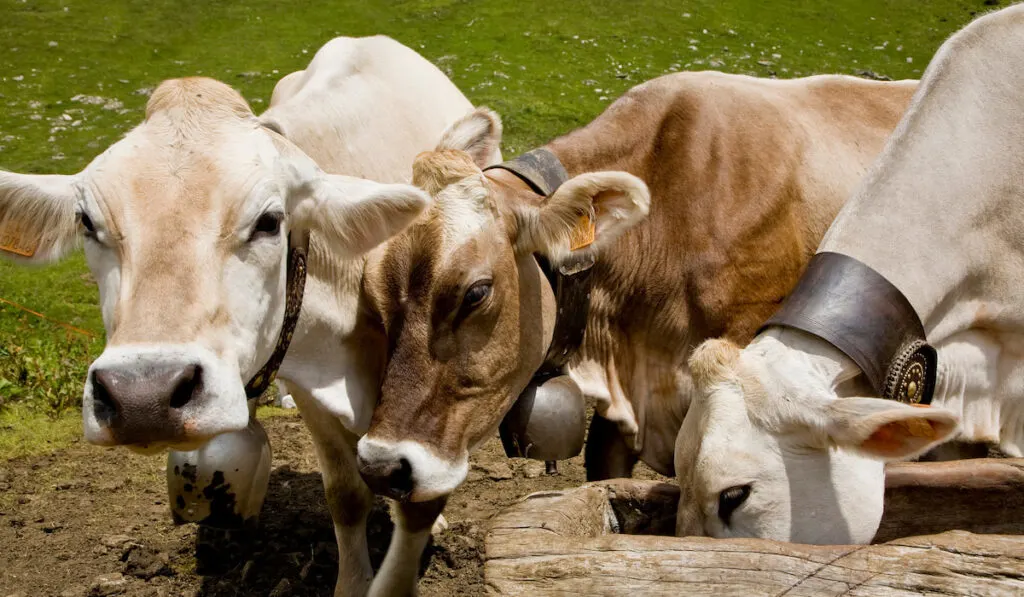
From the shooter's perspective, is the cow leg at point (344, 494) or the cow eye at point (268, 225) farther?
the cow leg at point (344, 494)

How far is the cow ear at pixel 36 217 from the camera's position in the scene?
264 cm

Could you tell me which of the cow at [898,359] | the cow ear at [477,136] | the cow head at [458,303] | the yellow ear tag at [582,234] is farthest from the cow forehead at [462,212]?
the cow at [898,359]

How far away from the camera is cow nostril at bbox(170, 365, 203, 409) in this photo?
222cm

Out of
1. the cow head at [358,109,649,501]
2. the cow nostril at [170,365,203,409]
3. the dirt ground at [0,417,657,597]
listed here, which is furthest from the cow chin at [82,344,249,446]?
the dirt ground at [0,417,657,597]

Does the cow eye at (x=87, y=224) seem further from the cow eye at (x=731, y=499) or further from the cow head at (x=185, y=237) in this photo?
the cow eye at (x=731, y=499)

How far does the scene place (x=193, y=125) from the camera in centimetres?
263

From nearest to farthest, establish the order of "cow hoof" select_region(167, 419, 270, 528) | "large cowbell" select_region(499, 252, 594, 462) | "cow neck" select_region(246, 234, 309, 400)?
"cow neck" select_region(246, 234, 309, 400) → "cow hoof" select_region(167, 419, 270, 528) → "large cowbell" select_region(499, 252, 594, 462)

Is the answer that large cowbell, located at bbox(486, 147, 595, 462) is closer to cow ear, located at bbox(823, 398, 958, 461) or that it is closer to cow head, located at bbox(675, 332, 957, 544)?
cow head, located at bbox(675, 332, 957, 544)

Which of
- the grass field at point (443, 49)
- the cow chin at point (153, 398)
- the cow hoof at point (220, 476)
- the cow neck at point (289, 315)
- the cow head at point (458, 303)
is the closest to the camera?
the cow chin at point (153, 398)

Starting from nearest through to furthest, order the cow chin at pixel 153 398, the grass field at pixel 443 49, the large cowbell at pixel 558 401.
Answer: the cow chin at pixel 153 398 < the large cowbell at pixel 558 401 < the grass field at pixel 443 49

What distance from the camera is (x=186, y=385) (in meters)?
2.26

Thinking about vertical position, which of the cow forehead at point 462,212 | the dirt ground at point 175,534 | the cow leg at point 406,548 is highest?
the cow forehead at point 462,212

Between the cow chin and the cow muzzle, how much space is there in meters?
0.71

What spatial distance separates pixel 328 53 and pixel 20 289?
4.00 metres
